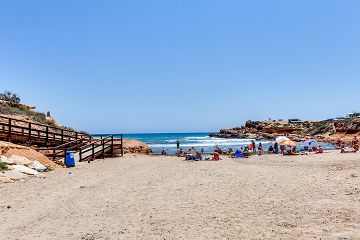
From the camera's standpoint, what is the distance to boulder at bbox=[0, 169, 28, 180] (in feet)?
47.6

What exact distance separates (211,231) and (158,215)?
1.96 metres

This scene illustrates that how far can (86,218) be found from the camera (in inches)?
345

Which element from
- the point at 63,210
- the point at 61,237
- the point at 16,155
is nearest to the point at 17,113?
the point at 16,155

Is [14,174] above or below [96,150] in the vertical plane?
below

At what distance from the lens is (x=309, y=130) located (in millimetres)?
97562

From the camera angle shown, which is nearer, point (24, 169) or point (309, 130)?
point (24, 169)

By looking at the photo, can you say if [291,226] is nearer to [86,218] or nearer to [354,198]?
[354,198]

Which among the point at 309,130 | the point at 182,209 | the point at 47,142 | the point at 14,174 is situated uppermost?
the point at 47,142

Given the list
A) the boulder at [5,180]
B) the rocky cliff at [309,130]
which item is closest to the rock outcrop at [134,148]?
the boulder at [5,180]

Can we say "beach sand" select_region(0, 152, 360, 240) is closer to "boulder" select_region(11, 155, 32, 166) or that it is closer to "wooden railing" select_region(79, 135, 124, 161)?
"boulder" select_region(11, 155, 32, 166)

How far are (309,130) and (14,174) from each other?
9371 centimetres

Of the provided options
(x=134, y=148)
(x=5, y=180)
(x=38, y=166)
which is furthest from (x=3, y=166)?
(x=134, y=148)

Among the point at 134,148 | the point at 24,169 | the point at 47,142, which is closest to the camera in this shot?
A: the point at 24,169

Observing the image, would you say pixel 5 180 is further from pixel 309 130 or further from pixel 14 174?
pixel 309 130
